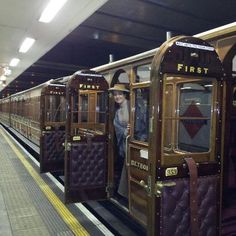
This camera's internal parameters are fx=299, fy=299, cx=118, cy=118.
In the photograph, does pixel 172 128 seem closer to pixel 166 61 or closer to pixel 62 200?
pixel 166 61

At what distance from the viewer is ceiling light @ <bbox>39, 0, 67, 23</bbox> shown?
15.5 feet

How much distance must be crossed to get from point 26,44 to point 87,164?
4.56 meters

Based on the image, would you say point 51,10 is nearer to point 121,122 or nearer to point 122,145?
point 121,122

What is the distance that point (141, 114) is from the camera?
13.4 feet

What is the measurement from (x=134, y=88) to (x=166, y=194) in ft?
5.78

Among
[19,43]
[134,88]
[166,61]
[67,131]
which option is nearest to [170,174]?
[166,61]

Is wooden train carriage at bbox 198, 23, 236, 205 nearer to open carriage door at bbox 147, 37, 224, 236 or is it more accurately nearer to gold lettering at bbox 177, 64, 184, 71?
open carriage door at bbox 147, 37, 224, 236

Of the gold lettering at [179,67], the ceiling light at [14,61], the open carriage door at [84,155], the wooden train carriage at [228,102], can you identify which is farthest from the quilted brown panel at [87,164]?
the ceiling light at [14,61]

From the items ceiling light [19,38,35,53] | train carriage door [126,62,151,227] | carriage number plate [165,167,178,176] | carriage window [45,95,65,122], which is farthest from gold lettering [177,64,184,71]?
ceiling light [19,38,35,53]

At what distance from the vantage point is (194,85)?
372 centimetres

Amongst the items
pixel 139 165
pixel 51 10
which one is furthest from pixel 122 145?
pixel 51 10

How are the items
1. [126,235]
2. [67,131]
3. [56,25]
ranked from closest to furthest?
[126,235]
[67,131]
[56,25]

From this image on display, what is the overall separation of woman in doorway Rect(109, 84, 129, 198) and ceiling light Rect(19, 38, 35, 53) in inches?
152

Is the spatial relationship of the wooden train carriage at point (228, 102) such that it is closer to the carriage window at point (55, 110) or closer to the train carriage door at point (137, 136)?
the train carriage door at point (137, 136)
